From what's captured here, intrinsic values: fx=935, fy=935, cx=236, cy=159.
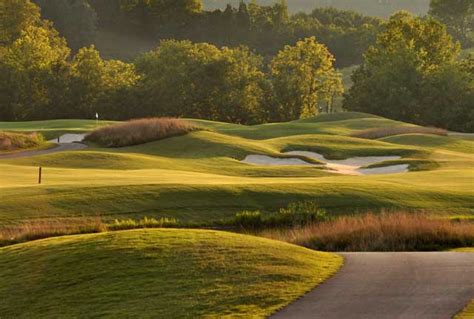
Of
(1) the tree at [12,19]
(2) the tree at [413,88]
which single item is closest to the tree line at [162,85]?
Answer: (2) the tree at [413,88]

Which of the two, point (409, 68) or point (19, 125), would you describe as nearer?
point (19, 125)

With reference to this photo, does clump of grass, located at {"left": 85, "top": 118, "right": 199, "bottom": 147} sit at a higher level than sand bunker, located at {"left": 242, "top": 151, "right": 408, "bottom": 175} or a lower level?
higher

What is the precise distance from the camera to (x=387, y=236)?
81.7ft

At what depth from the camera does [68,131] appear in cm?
7312

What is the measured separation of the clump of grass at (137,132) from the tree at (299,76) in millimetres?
39916

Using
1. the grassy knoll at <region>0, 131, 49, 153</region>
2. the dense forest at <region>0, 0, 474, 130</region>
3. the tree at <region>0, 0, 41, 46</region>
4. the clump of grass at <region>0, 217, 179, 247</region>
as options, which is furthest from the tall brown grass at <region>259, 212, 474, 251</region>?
the tree at <region>0, 0, 41, 46</region>

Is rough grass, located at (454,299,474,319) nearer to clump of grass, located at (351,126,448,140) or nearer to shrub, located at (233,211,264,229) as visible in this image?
shrub, located at (233,211,264,229)

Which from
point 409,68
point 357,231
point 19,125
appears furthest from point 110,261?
point 409,68

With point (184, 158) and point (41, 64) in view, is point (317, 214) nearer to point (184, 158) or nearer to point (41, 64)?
point (184, 158)

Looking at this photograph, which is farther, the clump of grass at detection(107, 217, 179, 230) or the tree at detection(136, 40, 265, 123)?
the tree at detection(136, 40, 265, 123)

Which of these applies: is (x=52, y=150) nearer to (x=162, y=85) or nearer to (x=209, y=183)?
(x=209, y=183)

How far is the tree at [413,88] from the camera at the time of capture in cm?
9969

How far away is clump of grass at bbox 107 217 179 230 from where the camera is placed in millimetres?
29562

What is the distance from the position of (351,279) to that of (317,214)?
524 inches
